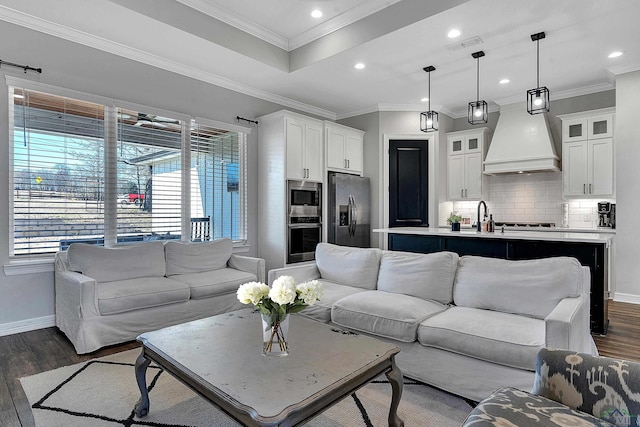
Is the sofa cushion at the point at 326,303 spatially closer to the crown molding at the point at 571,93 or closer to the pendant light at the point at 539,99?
the pendant light at the point at 539,99

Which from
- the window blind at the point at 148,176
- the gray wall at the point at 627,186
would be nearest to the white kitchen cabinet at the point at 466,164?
the gray wall at the point at 627,186

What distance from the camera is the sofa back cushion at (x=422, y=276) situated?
2.85 meters

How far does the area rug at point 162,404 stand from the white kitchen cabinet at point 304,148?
3.23 meters

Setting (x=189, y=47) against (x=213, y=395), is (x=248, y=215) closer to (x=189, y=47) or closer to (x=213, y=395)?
(x=189, y=47)

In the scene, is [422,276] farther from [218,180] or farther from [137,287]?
[218,180]

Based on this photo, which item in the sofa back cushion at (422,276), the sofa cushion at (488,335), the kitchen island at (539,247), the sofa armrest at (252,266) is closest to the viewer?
the sofa cushion at (488,335)

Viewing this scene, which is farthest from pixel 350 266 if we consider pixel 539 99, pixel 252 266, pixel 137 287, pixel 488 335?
pixel 539 99

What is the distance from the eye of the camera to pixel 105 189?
12.9 feet

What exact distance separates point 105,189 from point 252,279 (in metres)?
1.85

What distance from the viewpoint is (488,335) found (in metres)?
2.11

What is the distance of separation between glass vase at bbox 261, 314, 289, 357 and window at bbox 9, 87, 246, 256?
298 cm

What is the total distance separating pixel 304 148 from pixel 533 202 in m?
3.90

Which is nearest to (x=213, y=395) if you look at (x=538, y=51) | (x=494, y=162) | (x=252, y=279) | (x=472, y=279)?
(x=472, y=279)

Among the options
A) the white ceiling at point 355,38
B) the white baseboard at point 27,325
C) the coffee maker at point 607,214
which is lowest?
the white baseboard at point 27,325
